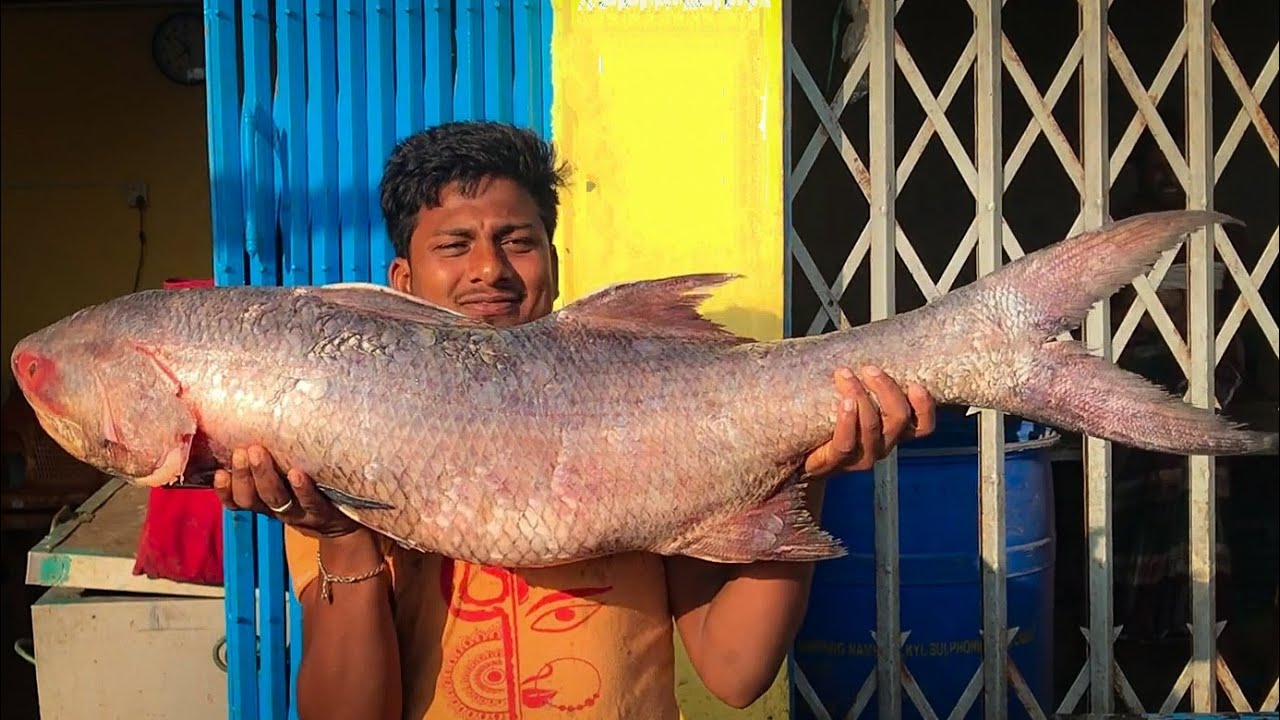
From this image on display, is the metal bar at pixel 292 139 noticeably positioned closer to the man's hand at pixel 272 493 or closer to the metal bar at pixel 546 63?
the metal bar at pixel 546 63

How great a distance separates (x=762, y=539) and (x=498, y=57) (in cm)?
231

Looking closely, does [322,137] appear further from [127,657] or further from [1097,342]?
[1097,342]

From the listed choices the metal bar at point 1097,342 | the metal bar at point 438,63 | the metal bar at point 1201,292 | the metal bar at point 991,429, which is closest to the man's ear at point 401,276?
the metal bar at point 438,63

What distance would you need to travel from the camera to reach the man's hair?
7.55 feet

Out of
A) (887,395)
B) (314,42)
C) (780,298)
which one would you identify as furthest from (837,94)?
(887,395)

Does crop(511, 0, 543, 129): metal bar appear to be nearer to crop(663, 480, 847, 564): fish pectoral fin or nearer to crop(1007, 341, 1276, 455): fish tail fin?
crop(663, 480, 847, 564): fish pectoral fin

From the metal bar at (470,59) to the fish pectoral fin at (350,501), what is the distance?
2.09 metres

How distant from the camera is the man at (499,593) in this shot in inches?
A: 81.5

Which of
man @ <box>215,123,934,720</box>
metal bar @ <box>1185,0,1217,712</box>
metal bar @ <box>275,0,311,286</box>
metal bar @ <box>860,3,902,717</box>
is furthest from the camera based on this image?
metal bar @ <box>1185,0,1217,712</box>

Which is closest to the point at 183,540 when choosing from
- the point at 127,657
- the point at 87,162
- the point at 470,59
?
the point at 127,657

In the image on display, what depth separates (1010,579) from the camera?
4211 mm

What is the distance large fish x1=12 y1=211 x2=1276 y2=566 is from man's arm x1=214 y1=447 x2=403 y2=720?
0.06 m

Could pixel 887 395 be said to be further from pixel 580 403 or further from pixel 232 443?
pixel 232 443

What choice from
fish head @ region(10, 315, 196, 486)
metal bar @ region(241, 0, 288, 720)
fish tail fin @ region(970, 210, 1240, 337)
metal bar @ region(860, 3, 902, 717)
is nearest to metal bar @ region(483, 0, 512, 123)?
metal bar @ region(241, 0, 288, 720)
